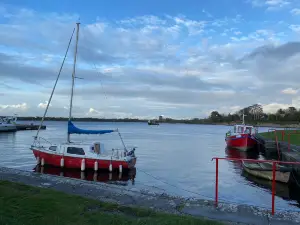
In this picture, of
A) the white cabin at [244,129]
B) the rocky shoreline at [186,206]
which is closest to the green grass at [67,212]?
the rocky shoreline at [186,206]

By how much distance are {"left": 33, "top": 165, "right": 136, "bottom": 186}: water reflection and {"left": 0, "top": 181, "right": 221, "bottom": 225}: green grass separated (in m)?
11.9

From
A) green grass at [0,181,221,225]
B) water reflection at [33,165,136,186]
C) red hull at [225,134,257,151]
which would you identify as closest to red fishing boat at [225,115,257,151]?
red hull at [225,134,257,151]

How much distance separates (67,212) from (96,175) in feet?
52.4

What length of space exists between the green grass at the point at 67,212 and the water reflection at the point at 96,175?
39.0 ft

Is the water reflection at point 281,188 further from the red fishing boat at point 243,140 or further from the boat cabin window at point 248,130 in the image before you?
the boat cabin window at point 248,130

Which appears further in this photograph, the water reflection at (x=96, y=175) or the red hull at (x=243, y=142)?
the red hull at (x=243, y=142)

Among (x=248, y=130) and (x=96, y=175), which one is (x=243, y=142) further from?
(x=96, y=175)

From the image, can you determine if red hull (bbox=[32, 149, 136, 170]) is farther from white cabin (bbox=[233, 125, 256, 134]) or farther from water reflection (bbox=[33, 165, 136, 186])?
white cabin (bbox=[233, 125, 256, 134])

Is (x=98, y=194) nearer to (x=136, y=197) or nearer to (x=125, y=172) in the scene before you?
(x=136, y=197)

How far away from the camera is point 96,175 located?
24.1 m

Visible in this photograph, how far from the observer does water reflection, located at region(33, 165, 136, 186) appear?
22.8 m

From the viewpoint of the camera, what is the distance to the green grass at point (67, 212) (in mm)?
7605

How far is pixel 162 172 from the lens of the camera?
88.7 feet

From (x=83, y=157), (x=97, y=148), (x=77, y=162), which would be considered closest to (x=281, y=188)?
(x=97, y=148)
